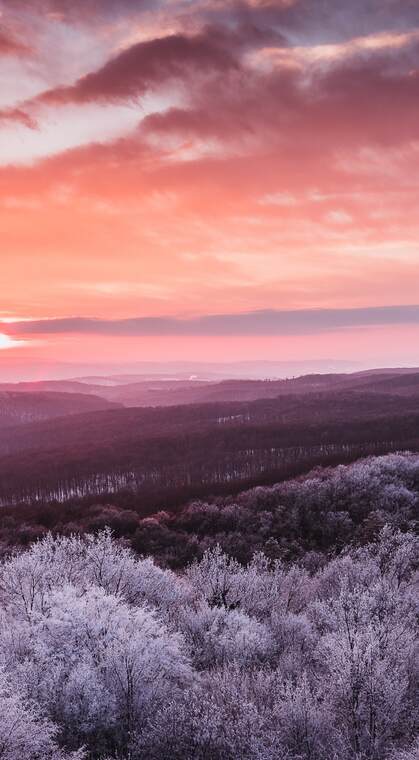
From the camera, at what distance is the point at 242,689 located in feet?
105

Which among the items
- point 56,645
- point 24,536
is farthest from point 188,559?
point 56,645

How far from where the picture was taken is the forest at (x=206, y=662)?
28062 millimetres

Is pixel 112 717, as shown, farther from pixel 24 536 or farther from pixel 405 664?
pixel 24 536

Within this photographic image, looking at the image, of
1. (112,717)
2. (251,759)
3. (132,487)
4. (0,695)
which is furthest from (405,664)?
(132,487)

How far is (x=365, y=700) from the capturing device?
102 ft

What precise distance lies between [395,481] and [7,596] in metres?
93.8

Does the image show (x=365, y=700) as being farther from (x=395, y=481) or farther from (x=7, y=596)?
(x=395, y=481)

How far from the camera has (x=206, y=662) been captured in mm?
42281

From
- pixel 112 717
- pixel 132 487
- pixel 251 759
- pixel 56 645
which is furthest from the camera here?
pixel 132 487

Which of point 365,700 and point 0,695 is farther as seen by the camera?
point 365,700

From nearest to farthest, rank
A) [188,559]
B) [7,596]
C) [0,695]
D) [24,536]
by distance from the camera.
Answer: [0,695]
[7,596]
[188,559]
[24,536]

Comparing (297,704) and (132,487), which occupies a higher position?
(297,704)

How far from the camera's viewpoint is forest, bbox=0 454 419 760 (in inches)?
1105

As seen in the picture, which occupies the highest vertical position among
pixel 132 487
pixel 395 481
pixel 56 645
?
pixel 56 645
